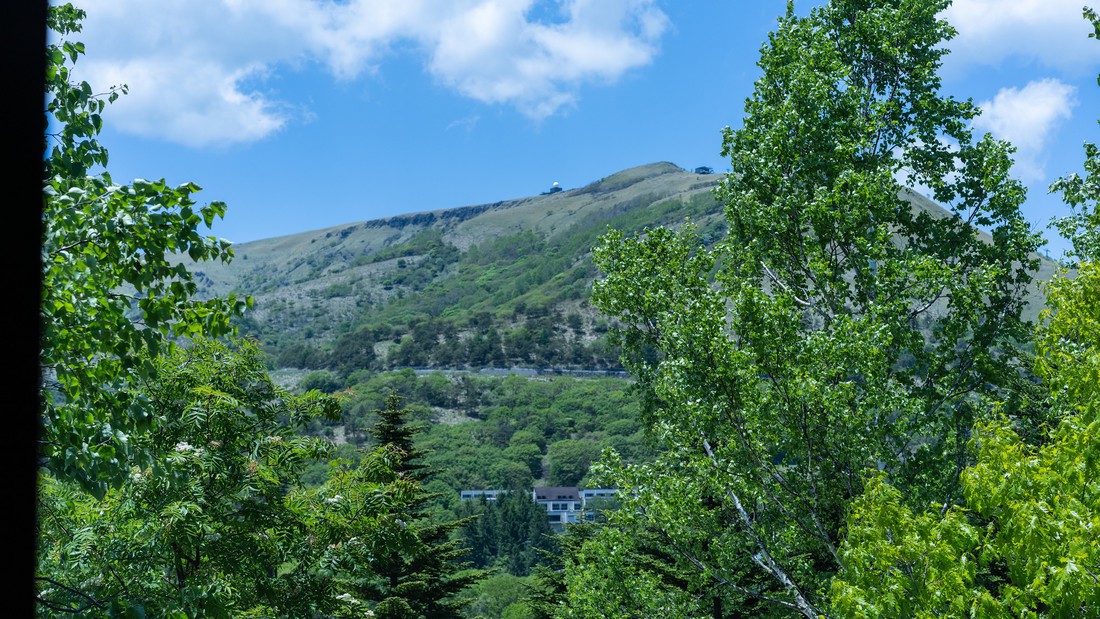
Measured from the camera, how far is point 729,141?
13828mm

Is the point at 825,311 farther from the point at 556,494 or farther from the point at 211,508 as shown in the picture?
the point at 556,494

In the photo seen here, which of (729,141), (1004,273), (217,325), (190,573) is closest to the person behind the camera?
(217,325)

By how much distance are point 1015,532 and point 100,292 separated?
606cm

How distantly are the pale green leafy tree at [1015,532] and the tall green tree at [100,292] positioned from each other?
5077mm

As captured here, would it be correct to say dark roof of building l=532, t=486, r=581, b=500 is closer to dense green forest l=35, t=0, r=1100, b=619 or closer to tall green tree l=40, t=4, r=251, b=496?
dense green forest l=35, t=0, r=1100, b=619

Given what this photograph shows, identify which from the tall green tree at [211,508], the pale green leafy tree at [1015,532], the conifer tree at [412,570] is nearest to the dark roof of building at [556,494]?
the conifer tree at [412,570]

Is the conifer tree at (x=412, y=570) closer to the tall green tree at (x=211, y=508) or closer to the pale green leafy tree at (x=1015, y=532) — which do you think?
the tall green tree at (x=211, y=508)

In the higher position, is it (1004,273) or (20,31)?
(20,31)

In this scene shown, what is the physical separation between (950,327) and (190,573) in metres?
10.1

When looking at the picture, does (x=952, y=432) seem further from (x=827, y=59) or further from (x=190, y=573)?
(x=190, y=573)

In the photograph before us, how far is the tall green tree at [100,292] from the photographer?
484 cm

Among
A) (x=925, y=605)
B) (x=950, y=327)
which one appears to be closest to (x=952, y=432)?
(x=950, y=327)

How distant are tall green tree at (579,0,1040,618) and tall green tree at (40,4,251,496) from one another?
6.73 meters

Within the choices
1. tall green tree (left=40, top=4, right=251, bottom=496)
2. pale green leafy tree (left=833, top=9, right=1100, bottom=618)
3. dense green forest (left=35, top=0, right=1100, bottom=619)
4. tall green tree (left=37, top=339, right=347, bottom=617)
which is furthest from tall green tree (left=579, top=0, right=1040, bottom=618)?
tall green tree (left=40, top=4, right=251, bottom=496)
